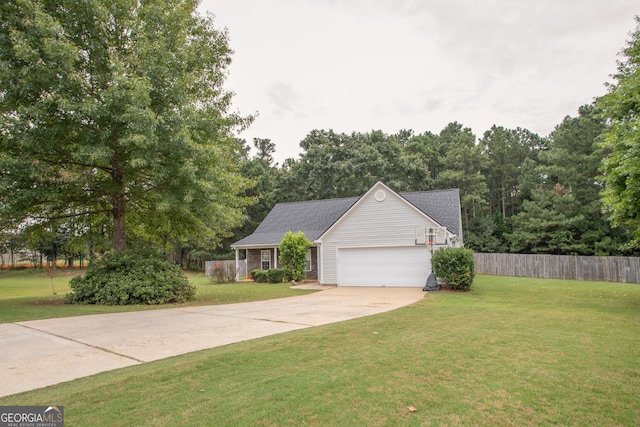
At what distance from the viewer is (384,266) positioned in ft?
65.5

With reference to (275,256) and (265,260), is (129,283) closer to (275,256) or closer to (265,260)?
(275,256)

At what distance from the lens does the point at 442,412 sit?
3.62 m

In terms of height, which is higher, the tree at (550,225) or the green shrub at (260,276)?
the tree at (550,225)

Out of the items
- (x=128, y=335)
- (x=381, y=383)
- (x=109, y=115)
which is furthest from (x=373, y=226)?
(x=381, y=383)

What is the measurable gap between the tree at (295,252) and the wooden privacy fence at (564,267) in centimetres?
1261

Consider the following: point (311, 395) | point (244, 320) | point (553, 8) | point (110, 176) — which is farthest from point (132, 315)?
point (553, 8)

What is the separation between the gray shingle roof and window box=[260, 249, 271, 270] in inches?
35.4

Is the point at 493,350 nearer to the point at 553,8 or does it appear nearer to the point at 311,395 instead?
the point at 311,395

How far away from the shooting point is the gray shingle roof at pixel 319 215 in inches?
842

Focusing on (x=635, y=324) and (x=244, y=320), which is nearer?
(x=635, y=324)

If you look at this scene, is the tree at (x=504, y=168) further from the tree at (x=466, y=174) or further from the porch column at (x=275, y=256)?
the porch column at (x=275, y=256)

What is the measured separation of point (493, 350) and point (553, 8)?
11887 mm

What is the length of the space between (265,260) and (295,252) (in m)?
4.96

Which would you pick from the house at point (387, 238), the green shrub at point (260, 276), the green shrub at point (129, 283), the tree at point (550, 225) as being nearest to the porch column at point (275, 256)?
the green shrub at point (260, 276)
